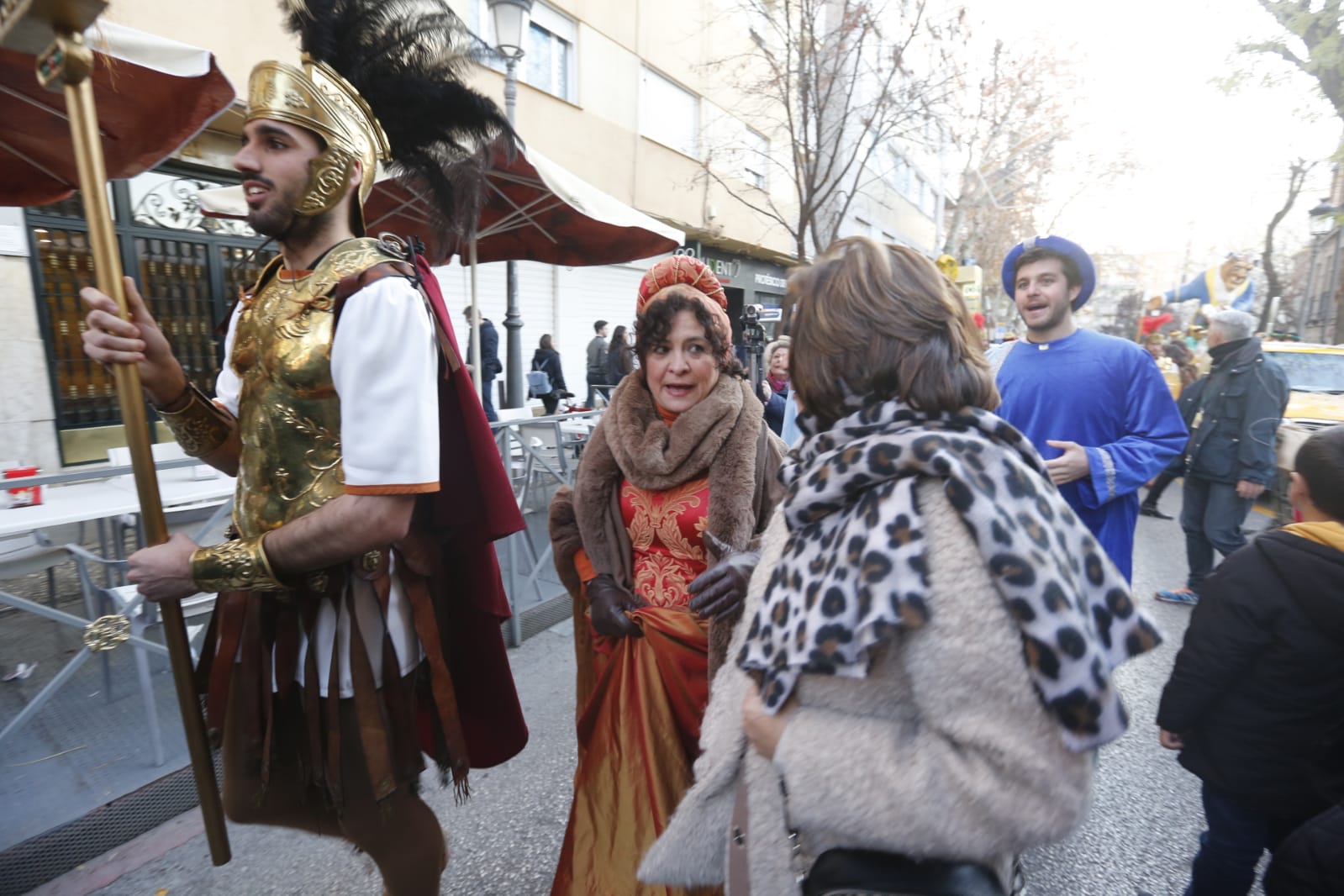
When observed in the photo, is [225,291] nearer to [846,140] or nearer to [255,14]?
[255,14]

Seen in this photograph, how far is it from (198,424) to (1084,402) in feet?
9.25

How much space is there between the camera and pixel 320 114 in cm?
156

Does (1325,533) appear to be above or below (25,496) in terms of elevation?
above

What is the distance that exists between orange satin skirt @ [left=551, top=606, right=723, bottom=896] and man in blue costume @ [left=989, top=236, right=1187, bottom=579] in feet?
4.73

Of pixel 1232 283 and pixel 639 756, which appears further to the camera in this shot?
pixel 1232 283

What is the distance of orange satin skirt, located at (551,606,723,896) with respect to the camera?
71.3 inches

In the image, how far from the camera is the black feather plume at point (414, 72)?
1.80 metres

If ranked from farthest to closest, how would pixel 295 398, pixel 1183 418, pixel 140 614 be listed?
1. pixel 1183 418
2. pixel 140 614
3. pixel 295 398

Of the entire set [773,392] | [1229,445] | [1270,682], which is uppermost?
[773,392]

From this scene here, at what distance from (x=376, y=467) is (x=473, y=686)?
79 centimetres

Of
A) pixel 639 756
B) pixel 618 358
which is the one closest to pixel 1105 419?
pixel 639 756

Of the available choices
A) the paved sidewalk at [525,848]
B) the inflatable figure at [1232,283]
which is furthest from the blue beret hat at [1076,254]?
the inflatable figure at [1232,283]

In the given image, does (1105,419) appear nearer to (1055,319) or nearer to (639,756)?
(1055,319)

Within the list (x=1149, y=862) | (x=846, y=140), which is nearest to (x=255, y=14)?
(x=1149, y=862)
